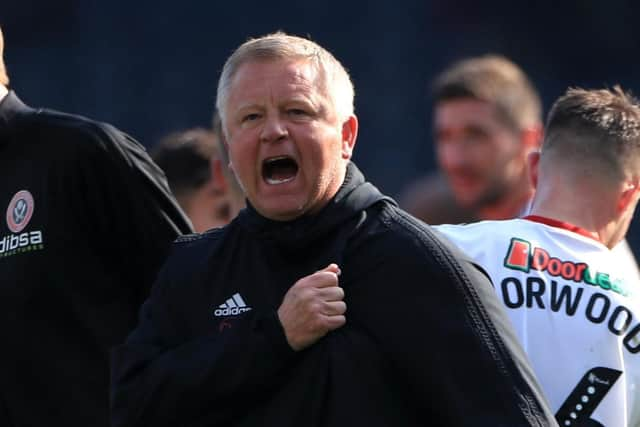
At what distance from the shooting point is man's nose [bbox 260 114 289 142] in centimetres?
306

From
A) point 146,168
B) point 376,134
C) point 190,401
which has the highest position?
point 146,168

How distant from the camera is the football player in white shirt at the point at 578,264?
11.5 feet

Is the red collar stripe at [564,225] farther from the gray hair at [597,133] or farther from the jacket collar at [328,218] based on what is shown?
the jacket collar at [328,218]

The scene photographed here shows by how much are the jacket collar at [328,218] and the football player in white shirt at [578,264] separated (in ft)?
2.08

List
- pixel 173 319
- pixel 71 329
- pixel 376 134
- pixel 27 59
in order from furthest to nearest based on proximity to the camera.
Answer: pixel 27 59 → pixel 376 134 → pixel 71 329 → pixel 173 319

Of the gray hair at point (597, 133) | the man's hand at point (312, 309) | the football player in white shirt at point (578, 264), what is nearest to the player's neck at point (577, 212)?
the football player in white shirt at point (578, 264)

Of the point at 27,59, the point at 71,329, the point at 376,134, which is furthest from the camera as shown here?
the point at 27,59

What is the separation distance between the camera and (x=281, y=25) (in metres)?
11.8

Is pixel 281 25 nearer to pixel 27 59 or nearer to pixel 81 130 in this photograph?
pixel 27 59

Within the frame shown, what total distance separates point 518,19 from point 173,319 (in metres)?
9.09

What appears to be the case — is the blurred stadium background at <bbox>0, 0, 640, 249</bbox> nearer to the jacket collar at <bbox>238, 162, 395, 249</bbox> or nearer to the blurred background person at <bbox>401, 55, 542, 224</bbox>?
the blurred background person at <bbox>401, 55, 542, 224</bbox>

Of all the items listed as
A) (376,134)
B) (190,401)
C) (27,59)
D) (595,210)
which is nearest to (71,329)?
(190,401)

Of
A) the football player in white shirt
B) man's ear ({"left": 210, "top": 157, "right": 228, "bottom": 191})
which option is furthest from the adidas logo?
man's ear ({"left": 210, "top": 157, "right": 228, "bottom": 191})

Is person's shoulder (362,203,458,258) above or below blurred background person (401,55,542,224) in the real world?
above
